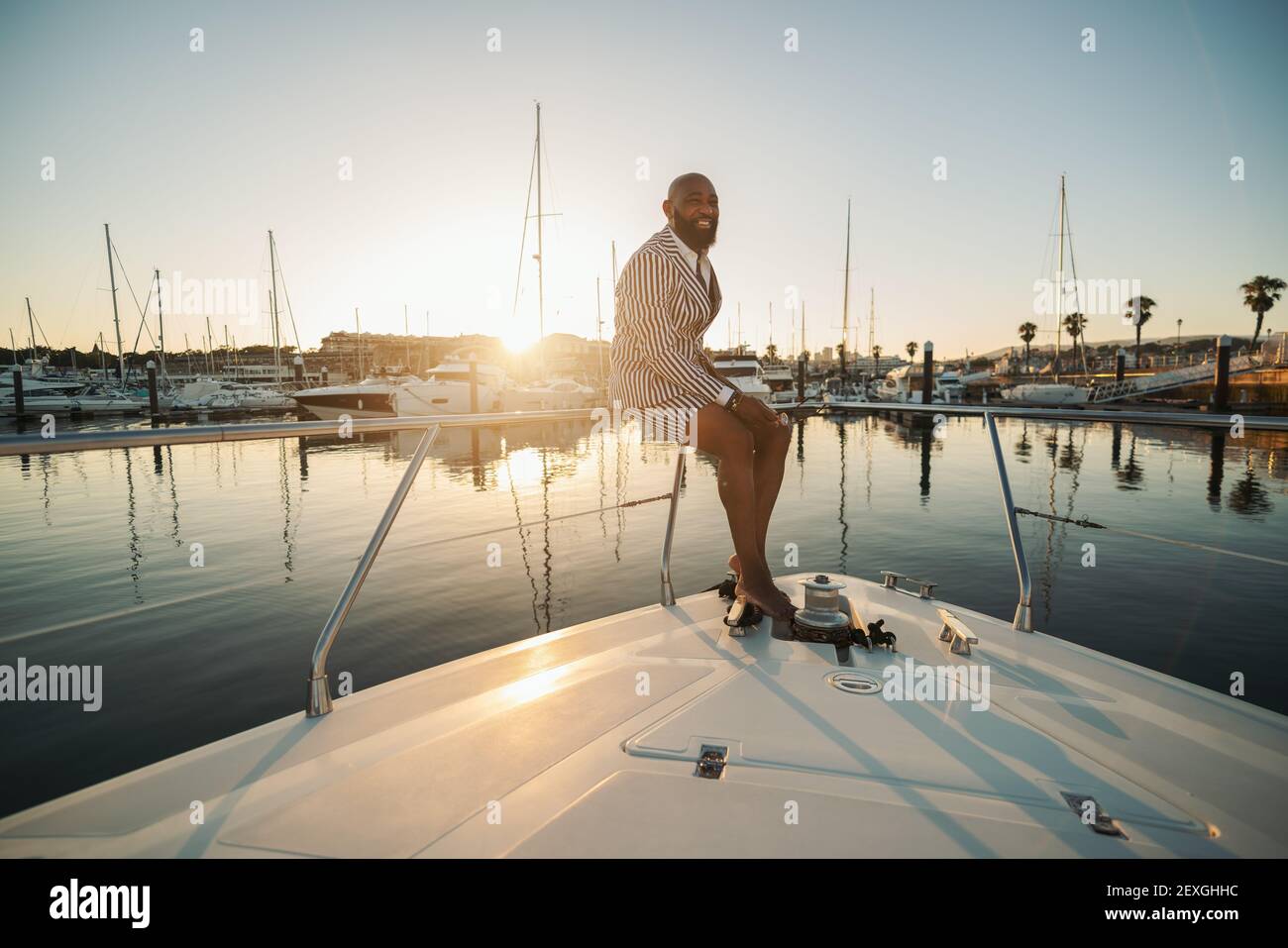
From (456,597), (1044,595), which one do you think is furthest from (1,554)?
(1044,595)

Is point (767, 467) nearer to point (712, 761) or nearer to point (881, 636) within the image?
point (881, 636)

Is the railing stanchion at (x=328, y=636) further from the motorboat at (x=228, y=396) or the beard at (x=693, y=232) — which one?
the motorboat at (x=228, y=396)

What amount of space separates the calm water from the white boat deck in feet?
2.18

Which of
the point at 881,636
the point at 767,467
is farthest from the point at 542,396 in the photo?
the point at 881,636

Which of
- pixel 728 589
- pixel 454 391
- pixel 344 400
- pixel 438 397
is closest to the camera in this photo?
pixel 728 589

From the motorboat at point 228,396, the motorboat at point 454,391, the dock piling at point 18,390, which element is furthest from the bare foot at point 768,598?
the dock piling at point 18,390

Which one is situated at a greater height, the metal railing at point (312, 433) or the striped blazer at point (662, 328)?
the striped blazer at point (662, 328)

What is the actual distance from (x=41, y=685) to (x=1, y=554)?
4.25 metres

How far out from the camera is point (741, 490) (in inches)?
81.5

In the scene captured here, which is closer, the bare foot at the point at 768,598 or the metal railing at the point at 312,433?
the metal railing at the point at 312,433

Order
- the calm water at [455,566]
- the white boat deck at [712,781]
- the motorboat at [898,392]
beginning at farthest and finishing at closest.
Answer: the motorboat at [898,392] < the calm water at [455,566] < the white boat deck at [712,781]

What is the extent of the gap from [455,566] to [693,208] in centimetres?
592

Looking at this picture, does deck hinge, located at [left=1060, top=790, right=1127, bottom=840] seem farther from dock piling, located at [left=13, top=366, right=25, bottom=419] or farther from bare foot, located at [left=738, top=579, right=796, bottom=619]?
dock piling, located at [left=13, top=366, right=25, bottom=419]

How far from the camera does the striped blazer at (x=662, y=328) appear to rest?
6.81ft
